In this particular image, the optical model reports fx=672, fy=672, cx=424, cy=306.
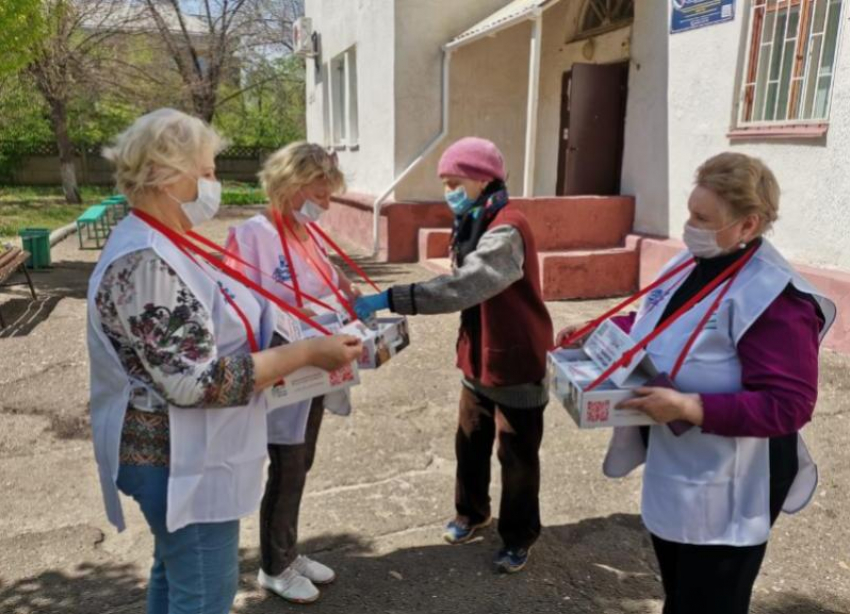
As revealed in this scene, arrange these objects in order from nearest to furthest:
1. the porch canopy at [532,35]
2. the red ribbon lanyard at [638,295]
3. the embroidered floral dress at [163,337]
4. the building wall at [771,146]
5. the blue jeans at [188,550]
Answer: the embroidered floral dress at [163,337]
the blue jeans at [188,550]
the red ribbon lanyard at [638,295]
the building wall at [771,146]
the porch canopy at [532,35]

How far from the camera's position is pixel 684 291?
71.6 inches

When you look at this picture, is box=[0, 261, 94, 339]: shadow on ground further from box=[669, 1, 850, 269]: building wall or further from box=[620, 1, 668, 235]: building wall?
box=[669, 1, 850, 269]: building wall

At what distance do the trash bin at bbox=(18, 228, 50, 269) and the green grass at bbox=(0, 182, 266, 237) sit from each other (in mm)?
3464

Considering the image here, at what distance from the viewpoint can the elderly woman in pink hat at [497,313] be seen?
241 cm

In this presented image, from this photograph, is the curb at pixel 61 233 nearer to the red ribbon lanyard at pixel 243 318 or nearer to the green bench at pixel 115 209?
the green bench at pixel 115 209

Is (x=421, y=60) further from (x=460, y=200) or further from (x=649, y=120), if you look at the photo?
(x=460, y=200)

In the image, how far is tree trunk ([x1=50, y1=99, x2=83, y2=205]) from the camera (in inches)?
674

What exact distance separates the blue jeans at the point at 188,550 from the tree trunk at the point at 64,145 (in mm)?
18216

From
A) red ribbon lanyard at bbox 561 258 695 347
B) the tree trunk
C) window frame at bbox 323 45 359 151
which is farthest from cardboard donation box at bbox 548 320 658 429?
the tree trunk

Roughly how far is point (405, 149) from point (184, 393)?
336 inches

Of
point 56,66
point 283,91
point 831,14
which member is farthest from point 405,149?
point 283,91

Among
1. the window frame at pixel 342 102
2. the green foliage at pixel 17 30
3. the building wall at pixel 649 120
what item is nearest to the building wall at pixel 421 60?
the window frame at pixel 342 102

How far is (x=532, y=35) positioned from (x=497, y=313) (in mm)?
6772

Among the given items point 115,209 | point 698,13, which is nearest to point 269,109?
point 115,209
